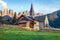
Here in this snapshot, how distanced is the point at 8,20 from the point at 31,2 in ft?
1.96

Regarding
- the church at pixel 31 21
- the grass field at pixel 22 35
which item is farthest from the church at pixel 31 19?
the grass field at pixel 22 35

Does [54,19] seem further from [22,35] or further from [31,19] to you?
[22,35]

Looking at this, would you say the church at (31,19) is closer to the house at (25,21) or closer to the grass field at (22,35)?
the house at (25,21)

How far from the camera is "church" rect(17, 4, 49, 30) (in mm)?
4691

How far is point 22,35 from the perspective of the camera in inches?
182

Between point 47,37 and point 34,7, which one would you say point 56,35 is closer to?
point 47,37

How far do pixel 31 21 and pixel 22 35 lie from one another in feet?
1.13

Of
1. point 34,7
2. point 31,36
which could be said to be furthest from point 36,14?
point 31,36

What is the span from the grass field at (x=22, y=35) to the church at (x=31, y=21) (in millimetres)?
125

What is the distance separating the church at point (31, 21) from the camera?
4691 mm

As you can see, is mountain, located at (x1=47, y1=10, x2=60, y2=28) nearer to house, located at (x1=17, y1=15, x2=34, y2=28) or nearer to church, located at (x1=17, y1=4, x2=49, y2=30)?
church, located at (x1=17, y1=4, x2=49, y2=30)

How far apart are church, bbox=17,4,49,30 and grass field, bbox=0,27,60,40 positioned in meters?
0.12

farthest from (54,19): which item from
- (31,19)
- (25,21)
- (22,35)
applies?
(22,35)

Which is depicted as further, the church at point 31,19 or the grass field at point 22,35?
the church at point 31,19
